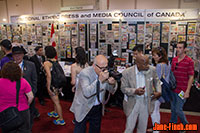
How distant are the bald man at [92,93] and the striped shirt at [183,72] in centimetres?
133

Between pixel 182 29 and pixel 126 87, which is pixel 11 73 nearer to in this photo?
pixel 126 87

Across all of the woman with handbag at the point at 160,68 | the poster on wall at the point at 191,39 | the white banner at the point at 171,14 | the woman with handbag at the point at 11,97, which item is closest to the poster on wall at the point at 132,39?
the white banner at the point at 171,14

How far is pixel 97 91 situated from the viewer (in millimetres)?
1826

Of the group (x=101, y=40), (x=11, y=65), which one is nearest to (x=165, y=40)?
(x=101, y=40)

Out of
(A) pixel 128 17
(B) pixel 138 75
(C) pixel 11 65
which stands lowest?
(B) pixel 138 75

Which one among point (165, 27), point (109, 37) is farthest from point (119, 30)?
point (165, 27)

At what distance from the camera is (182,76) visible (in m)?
2.77

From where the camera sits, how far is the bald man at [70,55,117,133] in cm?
Result: 181

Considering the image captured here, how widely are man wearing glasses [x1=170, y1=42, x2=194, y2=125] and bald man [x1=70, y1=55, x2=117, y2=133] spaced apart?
133 cm

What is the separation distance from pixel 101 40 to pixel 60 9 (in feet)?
13.3

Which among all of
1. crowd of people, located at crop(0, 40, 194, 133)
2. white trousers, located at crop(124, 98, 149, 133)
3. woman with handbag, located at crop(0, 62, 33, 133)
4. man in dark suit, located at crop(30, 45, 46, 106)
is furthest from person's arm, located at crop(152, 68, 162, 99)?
man in dark suit, located at crop(30, 45, 46, 106)

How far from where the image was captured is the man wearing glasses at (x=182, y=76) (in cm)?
271

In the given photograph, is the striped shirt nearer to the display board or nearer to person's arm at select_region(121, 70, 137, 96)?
person's arm at select_region(121, 70, 137, 96)

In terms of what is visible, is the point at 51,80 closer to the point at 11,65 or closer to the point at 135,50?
the point at 11,65
